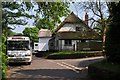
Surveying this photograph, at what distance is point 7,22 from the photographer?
2316 centimetres

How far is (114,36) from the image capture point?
1672cm

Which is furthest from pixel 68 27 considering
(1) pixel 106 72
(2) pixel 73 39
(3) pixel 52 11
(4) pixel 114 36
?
(1) pixel 106 72

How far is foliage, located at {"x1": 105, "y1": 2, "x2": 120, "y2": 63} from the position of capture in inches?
632

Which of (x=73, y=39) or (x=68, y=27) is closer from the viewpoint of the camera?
(x=73, y=39)

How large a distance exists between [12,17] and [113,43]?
9612mm

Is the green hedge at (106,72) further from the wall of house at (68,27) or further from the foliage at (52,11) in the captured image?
the wall of house at (68,27)

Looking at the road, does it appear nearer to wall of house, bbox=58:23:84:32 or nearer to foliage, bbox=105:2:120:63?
foliage, bbox=105:2:120:63

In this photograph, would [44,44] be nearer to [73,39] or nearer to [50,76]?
[73,39]

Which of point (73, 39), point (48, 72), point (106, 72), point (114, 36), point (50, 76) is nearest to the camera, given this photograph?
point (106, 72)

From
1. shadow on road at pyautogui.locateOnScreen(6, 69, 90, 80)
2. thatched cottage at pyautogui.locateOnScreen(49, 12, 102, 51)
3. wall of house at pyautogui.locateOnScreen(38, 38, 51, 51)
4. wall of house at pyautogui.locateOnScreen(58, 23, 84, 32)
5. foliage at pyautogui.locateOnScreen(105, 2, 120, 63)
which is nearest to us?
foliage at pyautogui.locateOnScreen(105, 2, 120, 63)

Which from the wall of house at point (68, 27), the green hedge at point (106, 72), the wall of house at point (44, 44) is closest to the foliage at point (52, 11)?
the green hedge at point (106, 72)

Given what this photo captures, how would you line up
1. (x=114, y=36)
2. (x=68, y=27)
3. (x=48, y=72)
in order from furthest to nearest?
(x=68, y=27) → (x=48, y=72) → (x=114, y=36)

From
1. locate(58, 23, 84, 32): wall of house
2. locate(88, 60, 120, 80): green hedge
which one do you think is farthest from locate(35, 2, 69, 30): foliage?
locate(58, 23, 84, 32): wall of house

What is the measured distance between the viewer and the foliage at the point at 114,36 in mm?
16062
